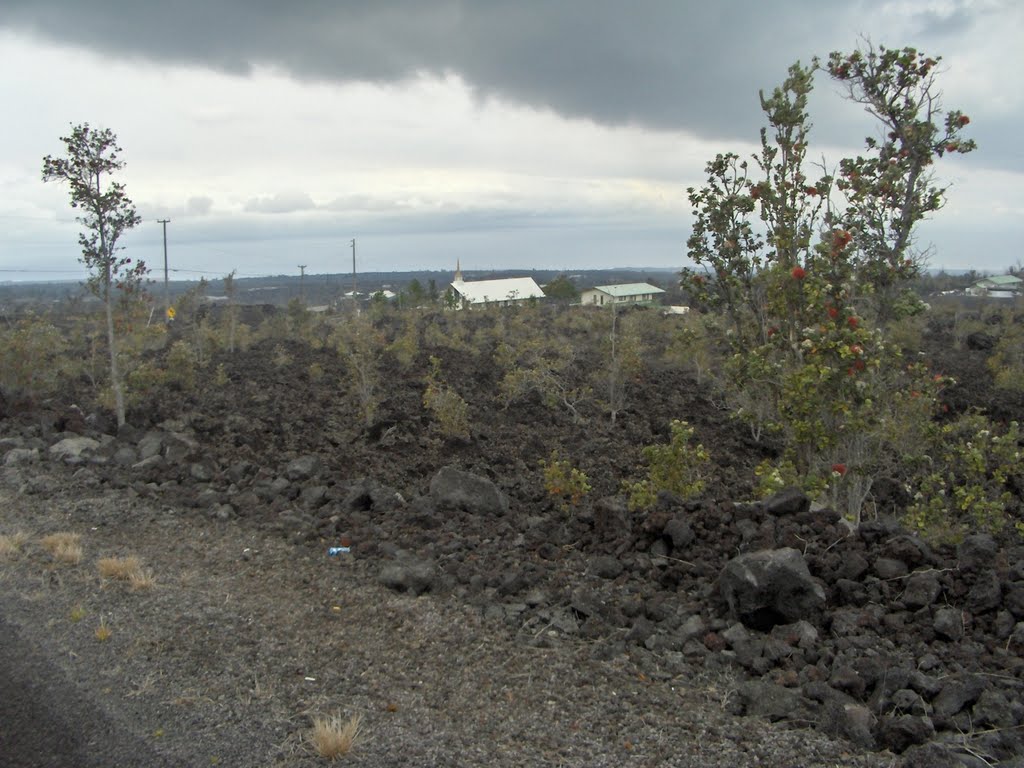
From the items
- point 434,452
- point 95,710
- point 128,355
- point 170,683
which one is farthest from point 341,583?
point 128,355

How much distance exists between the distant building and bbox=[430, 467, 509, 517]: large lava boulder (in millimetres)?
30919

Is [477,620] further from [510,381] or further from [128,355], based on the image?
[128,355]

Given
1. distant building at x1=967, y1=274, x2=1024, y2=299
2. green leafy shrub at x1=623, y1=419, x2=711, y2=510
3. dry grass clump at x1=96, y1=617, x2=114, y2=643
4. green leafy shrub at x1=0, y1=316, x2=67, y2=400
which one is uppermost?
distant building at x1=967, y1=274, x2=1024, y2=299

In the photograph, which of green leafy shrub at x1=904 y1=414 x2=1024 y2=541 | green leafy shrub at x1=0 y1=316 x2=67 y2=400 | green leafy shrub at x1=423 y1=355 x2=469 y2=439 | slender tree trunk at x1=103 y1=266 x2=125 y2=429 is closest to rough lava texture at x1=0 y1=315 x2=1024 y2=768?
green leafy shrub at x1=904 y1=414 x2=1024 y2=541

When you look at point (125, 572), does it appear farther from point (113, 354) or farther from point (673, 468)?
point (113, 354)

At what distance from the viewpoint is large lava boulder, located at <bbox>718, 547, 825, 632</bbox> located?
509 cm

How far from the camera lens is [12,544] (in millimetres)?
6551

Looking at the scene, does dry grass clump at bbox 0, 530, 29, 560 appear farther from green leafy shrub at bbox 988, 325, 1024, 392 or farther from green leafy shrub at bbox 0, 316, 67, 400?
green leafy shrub at bbox 988, 325, 1024, 392

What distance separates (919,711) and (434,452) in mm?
7240

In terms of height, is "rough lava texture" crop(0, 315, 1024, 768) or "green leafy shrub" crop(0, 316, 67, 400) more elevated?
"green leafy shrub" crop(0, 316, 67, 400)

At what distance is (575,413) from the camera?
12.9 metres

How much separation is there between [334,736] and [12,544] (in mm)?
4167

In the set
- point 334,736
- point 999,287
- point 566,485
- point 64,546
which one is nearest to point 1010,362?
point 566,485

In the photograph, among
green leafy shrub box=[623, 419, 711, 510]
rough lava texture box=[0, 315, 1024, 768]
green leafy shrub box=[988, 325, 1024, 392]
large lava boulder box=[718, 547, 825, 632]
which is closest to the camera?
rough lava texture box=[0, 315, 1024, 768]
